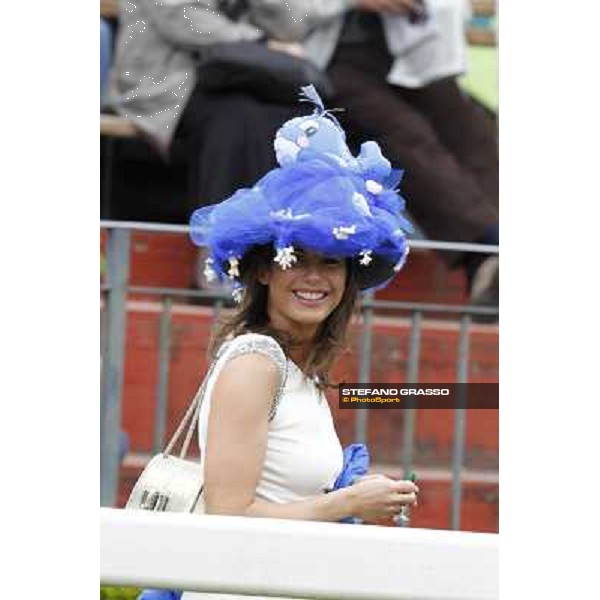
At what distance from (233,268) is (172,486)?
1.01 ft

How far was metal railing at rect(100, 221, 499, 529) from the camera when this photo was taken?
430 centimetres

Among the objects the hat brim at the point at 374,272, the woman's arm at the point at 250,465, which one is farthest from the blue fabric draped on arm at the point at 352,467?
the hat brim at the point at 374,272

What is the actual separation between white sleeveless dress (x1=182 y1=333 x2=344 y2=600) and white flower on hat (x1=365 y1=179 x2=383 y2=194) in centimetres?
26

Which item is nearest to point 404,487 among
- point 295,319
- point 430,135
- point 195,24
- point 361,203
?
point 295,319

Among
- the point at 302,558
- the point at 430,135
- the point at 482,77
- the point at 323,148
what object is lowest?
the point at 302,558

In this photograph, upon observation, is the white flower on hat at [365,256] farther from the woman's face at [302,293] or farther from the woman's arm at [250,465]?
the woman's arm at [250,465]

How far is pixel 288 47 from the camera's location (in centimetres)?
446

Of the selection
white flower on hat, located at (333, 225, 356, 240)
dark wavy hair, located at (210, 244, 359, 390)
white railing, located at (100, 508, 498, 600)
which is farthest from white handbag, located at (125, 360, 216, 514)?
white railing, located at (100, 508, 498, 600)

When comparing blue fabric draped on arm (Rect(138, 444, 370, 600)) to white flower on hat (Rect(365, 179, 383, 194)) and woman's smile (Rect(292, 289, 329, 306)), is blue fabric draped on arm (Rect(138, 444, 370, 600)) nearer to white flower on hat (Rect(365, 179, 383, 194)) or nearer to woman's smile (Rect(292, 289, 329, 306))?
woman's smile (Rect(292, 289, 329, 306))

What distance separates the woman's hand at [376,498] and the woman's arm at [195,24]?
5.63 ft

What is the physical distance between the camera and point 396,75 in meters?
4.63

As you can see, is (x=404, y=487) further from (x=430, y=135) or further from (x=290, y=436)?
(x=430, y=135)

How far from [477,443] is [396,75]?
88cm
